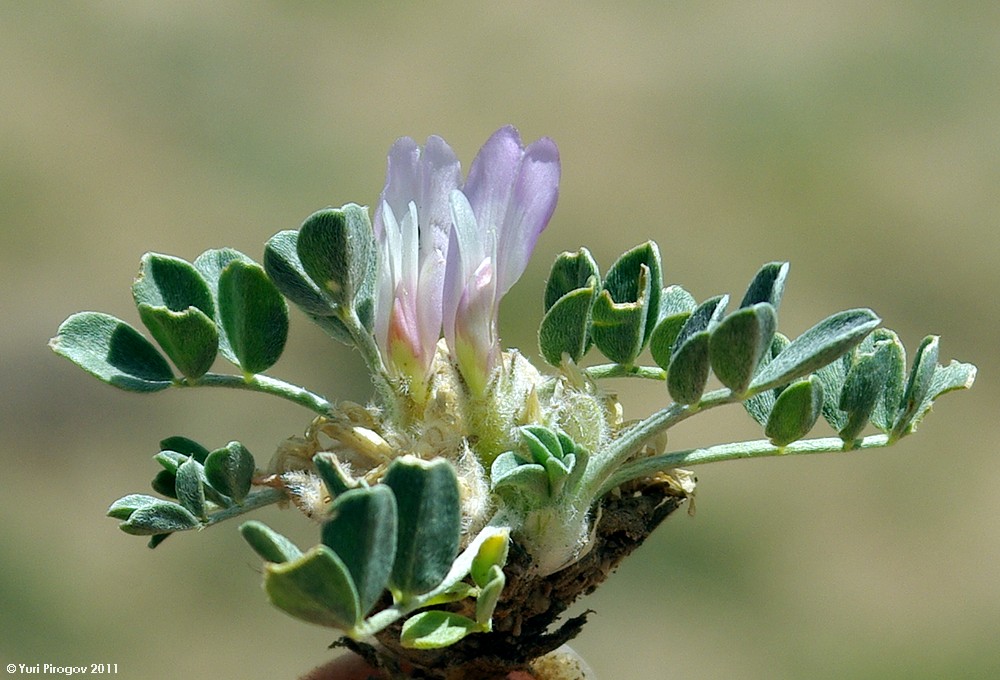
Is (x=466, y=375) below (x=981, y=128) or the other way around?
below

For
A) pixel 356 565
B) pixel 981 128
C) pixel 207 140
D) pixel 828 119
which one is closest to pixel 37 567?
pixel 207 140

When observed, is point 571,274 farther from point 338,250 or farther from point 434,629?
point 434,629

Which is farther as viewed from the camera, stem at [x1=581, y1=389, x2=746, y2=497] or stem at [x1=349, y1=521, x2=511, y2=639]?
stem at [x1=581, y1=389, x2=746, y2=497]

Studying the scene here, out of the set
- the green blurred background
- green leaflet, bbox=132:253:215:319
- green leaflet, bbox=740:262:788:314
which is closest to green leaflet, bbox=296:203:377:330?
green leaflet, bbox=132:253:215:319

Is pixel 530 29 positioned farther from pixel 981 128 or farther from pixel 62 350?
pixel 62 350

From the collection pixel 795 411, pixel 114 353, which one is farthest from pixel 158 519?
pixel 795 411

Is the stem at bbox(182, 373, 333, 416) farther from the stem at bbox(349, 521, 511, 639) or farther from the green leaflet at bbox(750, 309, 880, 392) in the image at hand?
the green leaflet at bbox(750, 309, 880, 392)

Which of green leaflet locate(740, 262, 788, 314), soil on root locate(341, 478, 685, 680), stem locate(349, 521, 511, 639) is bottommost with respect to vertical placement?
soil on root locate(341, 478, 685, 680)
